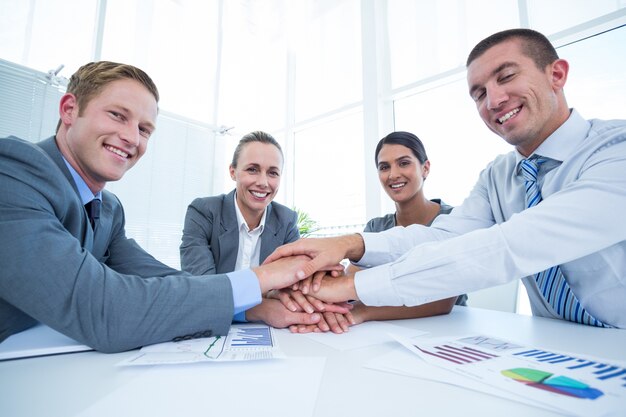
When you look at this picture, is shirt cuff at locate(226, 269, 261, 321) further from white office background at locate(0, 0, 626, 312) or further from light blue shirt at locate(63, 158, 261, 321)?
white office background at locate(0, 0, 626, 312)

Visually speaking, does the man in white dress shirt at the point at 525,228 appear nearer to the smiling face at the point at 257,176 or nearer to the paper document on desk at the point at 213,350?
the paper document on desk at the point at 213,350

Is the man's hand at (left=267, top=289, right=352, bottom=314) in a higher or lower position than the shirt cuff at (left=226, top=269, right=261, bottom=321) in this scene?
lower

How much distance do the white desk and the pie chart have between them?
1.9 inches

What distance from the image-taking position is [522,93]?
120 centimetres

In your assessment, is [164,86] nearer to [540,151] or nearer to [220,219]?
[220,219]

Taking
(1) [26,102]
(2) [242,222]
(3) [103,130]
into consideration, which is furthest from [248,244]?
(1) [26,102]

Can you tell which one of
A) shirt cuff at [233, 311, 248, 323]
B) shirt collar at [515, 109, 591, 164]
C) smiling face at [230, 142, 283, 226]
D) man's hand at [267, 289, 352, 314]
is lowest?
shirt cuff at [233, 311, 248, 323]

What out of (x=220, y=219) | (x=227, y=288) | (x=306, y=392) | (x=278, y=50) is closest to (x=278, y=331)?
(x=227, y=288)

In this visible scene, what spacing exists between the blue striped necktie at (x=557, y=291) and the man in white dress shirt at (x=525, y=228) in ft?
0.09

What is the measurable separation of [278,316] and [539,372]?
2.14 ft

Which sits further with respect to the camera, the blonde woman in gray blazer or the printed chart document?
the blonde woman in gray blazer

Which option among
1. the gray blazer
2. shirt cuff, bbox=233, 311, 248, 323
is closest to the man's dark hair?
shirt cuff, bbox=233, 311, 248, 323

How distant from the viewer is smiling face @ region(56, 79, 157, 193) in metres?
1.10

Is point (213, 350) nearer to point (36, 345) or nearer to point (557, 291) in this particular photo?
point (36, 345)
